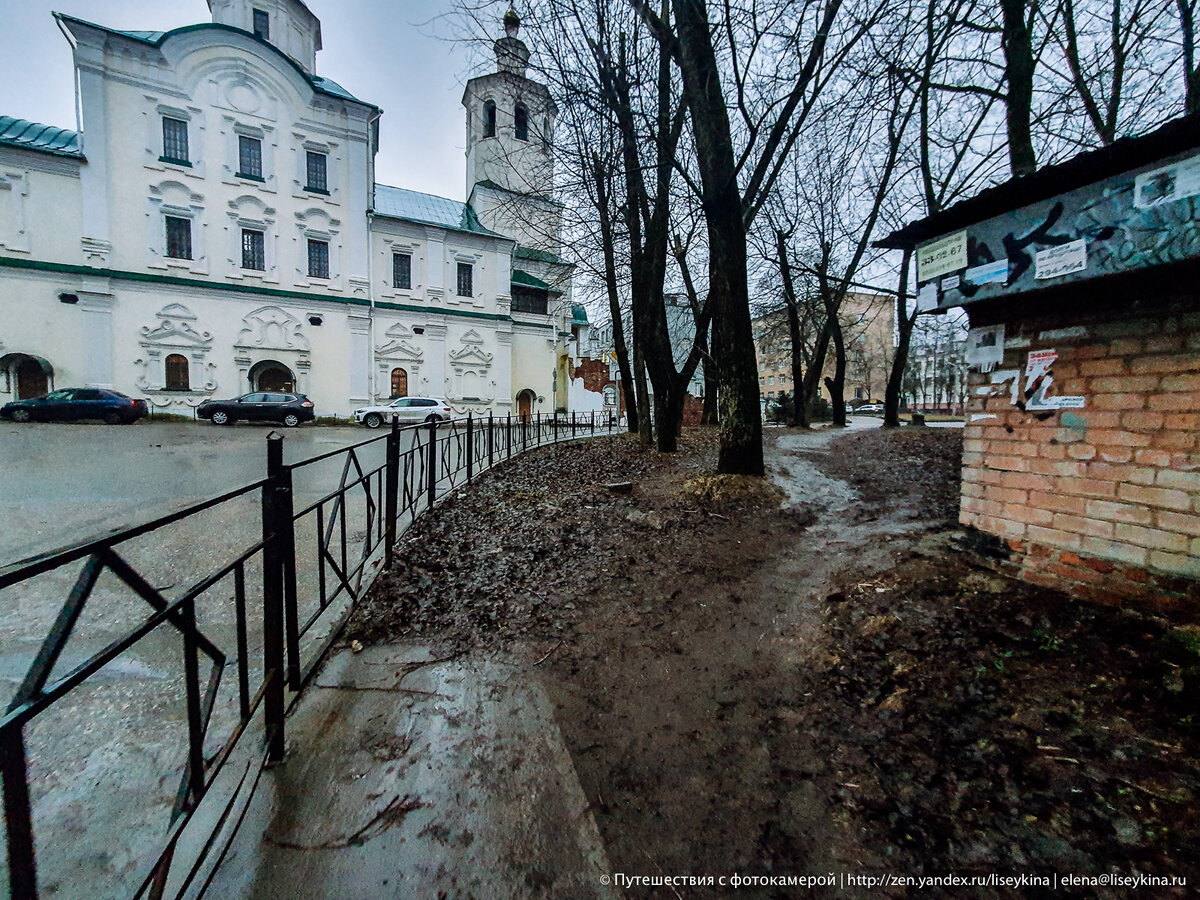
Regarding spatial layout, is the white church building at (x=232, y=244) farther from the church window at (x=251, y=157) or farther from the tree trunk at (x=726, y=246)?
the tree trunk at (x=726, y=246)

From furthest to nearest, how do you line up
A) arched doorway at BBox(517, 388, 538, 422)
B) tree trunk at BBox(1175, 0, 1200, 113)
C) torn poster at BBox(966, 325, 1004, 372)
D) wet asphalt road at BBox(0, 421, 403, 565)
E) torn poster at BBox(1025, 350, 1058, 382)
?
arched doorway at BBox(517, 388, 538, 422)
tree trunk at BBox(1175, 0, 1200, 113)
wet asphalt road at BBox(0, 421, 403, 565)
torn poster at BBox(966, 325, 1004, 372)
torn poster at BBox(1025, 350, 1058, 382)

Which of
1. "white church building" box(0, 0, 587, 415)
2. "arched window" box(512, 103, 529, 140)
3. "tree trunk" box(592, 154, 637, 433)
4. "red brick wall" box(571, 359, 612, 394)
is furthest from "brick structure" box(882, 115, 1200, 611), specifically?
"red brick wall" box(571, 359, 612, 394)

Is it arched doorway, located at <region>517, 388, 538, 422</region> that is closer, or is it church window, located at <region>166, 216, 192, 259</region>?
church window, located at <region>166, 216, 192, 259</region>

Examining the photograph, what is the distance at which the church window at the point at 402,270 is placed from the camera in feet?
79.3

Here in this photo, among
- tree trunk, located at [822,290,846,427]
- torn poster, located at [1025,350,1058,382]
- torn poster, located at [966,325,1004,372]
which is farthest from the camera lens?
tree trunk, located at [822,290,846,427]

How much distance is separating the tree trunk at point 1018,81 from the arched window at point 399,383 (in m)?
23.3

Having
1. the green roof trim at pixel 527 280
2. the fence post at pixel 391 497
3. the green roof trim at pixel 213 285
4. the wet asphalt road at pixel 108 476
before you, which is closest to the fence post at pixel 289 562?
the fence post at pixel 391 497

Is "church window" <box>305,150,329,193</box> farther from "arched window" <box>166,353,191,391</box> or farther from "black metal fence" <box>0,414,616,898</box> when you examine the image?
"black metal fence" <box>0,414,616,898</box>

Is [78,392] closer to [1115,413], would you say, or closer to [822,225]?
[1115,413]

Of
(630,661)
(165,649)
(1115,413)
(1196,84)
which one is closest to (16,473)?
(165,649)

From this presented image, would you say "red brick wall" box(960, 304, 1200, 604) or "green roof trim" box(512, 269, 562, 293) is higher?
"green roof trim" box(512, 269, 562, 293)

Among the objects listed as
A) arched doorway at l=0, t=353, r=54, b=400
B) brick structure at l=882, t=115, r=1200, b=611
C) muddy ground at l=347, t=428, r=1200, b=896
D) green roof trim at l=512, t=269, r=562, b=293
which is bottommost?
muddy ground at l=347, t=428, r=1200, b=896

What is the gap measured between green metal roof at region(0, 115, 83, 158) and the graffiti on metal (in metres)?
28.4

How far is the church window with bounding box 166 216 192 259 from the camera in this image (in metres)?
20.0
